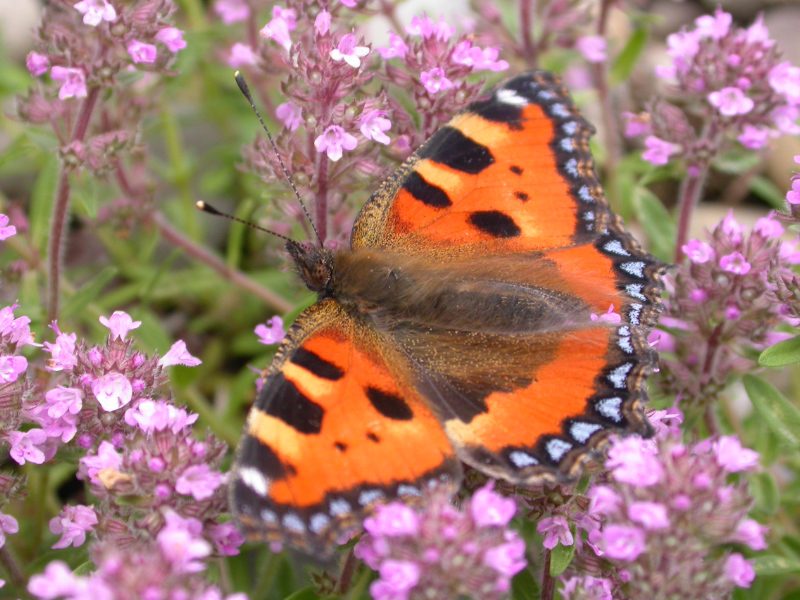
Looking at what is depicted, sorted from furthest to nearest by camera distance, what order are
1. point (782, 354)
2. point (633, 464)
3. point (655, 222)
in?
1. point (655, 222)
2. point (782, 354)
3. point (633, 464)

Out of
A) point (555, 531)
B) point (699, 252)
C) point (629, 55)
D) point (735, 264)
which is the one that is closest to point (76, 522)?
point (555, 531)

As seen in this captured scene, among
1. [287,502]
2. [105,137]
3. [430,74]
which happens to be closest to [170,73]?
[105,137]

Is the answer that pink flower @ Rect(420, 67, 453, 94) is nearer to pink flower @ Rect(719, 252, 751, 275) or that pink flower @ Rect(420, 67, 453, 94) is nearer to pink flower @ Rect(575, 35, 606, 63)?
pink flower @ Rect(719, 252, 751, 275)

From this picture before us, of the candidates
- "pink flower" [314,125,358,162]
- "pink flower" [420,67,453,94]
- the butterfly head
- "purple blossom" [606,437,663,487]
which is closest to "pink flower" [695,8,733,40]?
"pink flower" [420,67,453,94]

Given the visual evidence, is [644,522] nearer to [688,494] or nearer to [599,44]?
[688,494]

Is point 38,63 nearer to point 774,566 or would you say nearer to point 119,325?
point 119,325


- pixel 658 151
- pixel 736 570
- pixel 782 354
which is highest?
pixel 658 151

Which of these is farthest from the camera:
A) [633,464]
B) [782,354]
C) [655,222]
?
[655,222]
